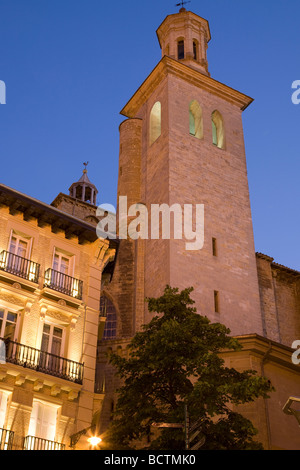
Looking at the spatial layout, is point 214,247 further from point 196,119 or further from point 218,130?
point 218,130

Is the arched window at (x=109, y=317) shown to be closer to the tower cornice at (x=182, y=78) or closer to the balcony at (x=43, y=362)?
the balcony at (x=43, y=362)

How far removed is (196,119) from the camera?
126ft

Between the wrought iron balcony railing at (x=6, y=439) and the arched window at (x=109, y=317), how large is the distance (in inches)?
616

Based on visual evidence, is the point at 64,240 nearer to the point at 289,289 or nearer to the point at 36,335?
the point at 36,335

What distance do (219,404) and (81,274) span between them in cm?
614

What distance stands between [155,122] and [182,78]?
120 inches

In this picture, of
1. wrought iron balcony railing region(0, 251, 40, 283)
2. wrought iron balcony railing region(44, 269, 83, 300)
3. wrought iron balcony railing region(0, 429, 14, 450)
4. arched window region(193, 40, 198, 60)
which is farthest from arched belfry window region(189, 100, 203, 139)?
wrought iron balcony railing region(0, 429, 14, 450)

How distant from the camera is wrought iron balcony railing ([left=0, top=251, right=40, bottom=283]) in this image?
1864cm

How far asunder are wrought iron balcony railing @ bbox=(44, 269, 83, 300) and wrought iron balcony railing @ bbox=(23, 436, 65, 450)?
4.49 metres

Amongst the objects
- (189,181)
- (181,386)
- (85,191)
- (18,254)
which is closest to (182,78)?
(189,181)

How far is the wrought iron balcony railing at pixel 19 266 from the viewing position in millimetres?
18641

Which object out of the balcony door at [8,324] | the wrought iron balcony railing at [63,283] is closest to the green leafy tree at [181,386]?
the wrought iron balcony railing at [63,283]

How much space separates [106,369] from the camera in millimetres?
29234

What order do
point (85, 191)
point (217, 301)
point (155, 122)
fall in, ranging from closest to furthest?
point (217, 301) → point (155, 122) → point (85, 191)
